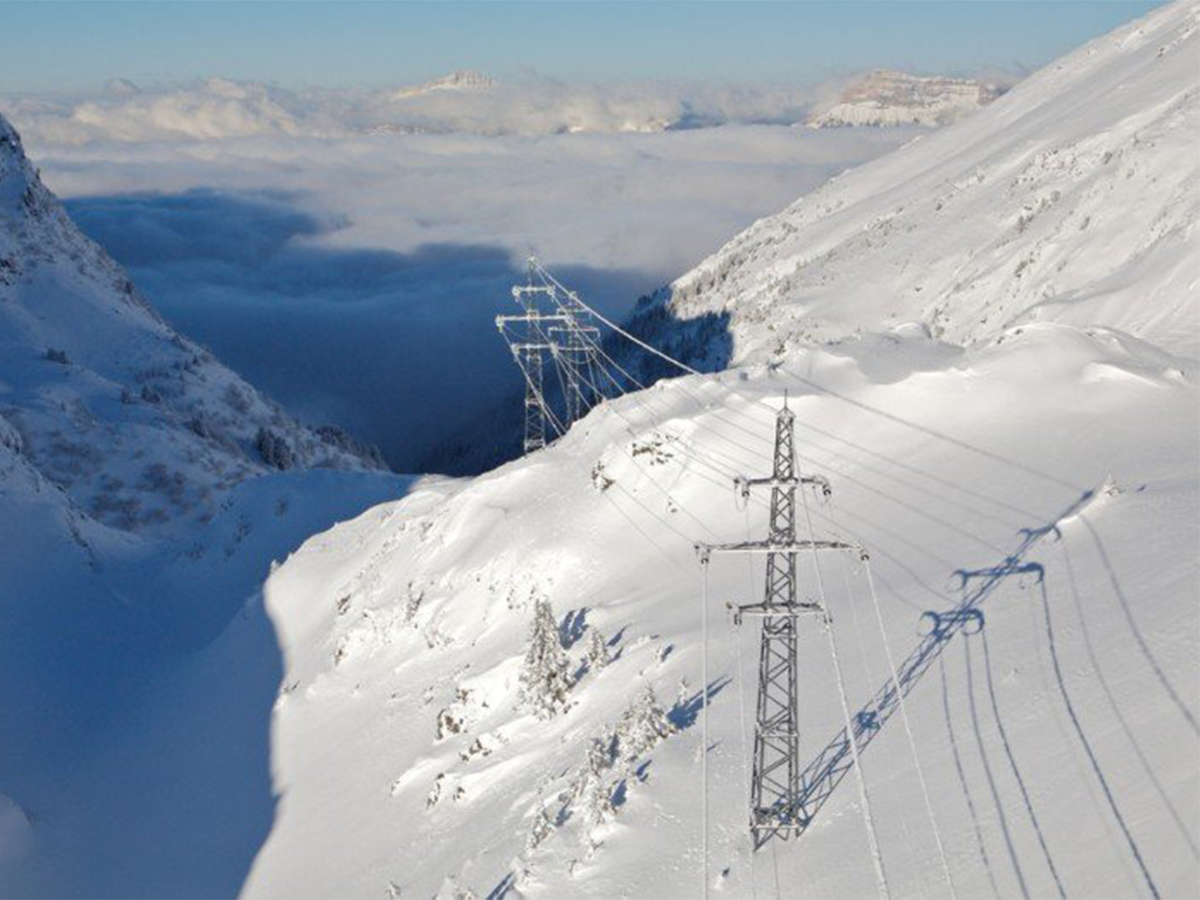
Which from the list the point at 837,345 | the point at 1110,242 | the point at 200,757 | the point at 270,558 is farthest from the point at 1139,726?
the point at 1110,242

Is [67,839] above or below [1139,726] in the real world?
below

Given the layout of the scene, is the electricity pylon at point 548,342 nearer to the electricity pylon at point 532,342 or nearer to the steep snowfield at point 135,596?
the electricity pylon at point 532,342

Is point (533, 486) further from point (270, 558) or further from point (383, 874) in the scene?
point (270, 558)

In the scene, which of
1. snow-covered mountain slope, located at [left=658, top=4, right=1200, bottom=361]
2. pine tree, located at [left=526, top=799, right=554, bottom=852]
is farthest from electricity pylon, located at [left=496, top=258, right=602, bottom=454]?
pine tree, located at [left=526, top=799, right=554, bottom=852]

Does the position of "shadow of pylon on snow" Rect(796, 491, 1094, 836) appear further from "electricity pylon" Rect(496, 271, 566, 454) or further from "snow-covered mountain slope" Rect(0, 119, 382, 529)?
"snow-covered mountain slope" Rect(0, 119, 382, 529)

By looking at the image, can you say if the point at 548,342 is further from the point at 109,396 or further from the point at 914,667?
the point at 109,396

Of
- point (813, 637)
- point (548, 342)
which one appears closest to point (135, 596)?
point (548, 342)
